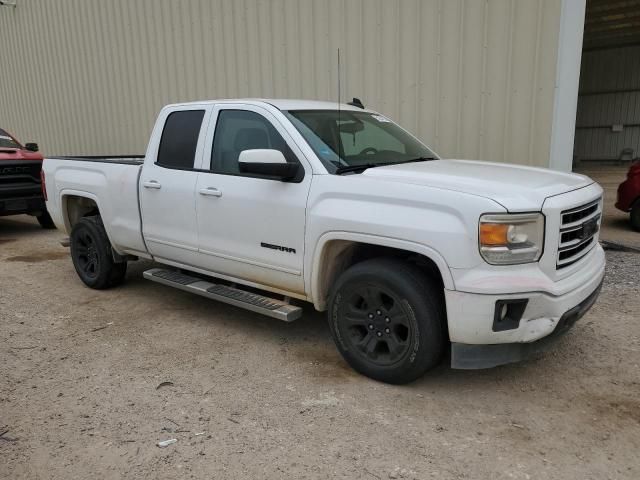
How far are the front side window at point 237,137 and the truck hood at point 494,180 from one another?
3.04ft

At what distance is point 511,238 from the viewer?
9.87 feet

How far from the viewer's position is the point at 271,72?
27.5 ft

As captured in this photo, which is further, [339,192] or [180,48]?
[180,48]

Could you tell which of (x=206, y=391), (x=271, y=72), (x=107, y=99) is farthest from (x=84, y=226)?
(x=107, y=99)

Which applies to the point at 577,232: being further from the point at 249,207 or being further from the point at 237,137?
the point at 237,137

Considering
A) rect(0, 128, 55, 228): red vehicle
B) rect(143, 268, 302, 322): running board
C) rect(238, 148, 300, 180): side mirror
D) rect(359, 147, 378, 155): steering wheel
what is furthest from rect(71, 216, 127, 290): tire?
rect(0, 128, 55, 228): red vehicle

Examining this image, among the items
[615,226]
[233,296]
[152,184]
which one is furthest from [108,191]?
[615,226]

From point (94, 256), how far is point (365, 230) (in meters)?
Answer: 3.64

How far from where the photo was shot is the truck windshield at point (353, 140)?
3889mm

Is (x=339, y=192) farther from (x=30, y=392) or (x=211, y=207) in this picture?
(x=30, y=392)

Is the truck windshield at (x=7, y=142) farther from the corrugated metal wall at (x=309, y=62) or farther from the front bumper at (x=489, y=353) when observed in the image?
the front bumper at (x=489, y=353)

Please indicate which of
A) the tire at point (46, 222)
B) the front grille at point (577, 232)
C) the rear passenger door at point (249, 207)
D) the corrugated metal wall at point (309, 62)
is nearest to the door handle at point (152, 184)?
the rear passenger door at point (249, 207)

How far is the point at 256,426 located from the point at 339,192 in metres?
1.56

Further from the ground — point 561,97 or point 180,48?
point 180,48
